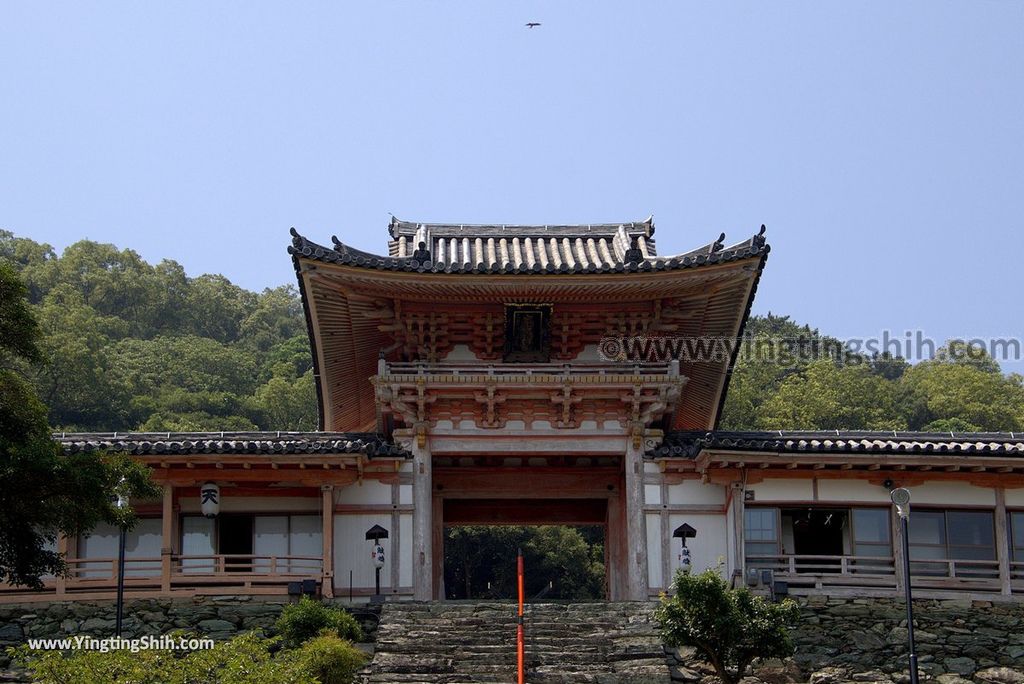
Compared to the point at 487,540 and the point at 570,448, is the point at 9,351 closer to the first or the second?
the point at 570,448

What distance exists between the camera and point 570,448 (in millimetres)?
28797

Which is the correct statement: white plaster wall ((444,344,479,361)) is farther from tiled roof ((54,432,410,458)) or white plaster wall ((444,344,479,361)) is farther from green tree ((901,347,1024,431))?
green tree ((901,347,1024,431))

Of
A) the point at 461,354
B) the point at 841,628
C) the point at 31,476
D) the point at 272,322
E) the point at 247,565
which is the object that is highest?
the point at 272,322

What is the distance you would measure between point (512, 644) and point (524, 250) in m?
11.6

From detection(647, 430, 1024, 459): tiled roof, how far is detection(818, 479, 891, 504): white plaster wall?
834mm

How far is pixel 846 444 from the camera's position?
2669 cm

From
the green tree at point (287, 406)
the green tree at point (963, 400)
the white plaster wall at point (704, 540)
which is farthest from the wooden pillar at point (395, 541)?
the green tree at point (963, 400)

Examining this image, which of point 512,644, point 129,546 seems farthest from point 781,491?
point 129,546

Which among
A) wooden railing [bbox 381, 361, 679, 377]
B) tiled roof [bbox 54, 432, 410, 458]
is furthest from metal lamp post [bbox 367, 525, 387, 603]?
wooden railing [bbox 381, 361, 679, 377]

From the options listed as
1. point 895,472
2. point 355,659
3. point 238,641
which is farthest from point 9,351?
point 895,472

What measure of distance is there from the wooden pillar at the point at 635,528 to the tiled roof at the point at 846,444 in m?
0.39

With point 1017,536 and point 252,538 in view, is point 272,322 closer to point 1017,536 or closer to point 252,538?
point 252,538

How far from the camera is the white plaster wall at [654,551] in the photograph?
27.7 m

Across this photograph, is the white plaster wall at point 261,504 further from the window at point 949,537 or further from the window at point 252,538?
the window at point 949,537
